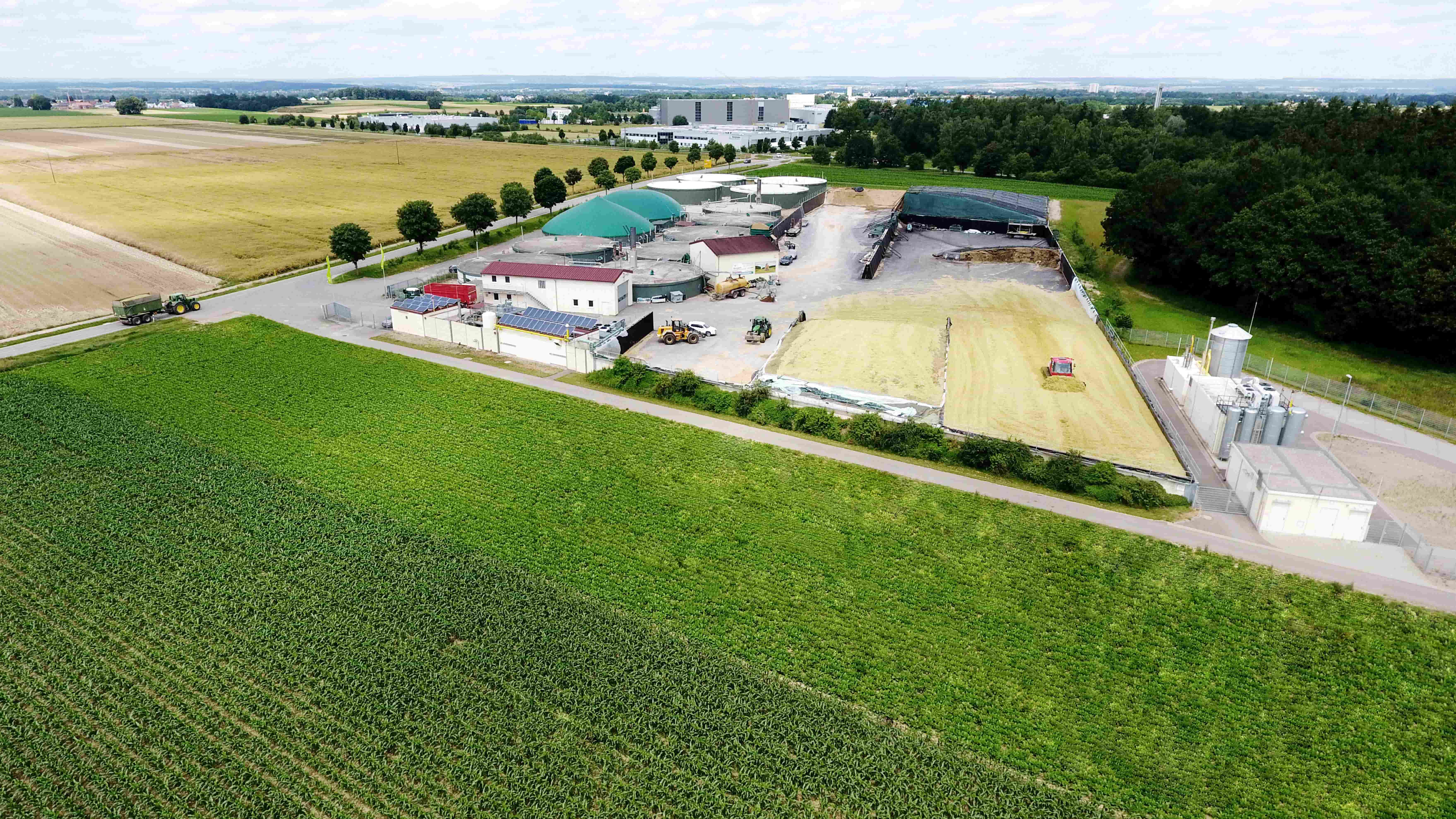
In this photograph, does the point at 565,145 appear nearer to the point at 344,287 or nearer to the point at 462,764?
the point at 344,287

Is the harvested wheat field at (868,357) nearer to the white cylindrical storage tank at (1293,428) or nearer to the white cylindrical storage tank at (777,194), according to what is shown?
the white cylindrical storage tank at (1293,428)

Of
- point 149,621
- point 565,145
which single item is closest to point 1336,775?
point 149,621

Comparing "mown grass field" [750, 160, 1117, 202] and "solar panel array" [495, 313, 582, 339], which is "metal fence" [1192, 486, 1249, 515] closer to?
"solar panel array" [495, 313, 582, 339]

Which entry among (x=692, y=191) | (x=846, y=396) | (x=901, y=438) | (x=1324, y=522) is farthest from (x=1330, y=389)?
(x=692, y=191)

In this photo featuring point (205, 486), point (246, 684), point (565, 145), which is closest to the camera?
point (246, 684)

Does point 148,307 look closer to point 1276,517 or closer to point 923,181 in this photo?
point 1276,517

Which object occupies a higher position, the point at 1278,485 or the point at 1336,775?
the point at 1278,485
